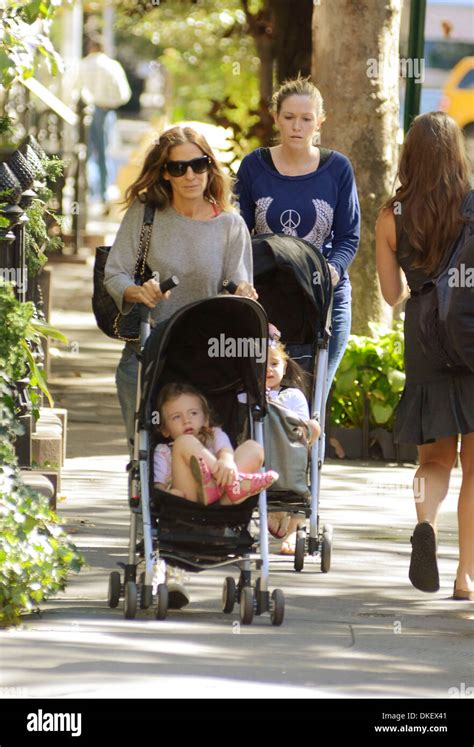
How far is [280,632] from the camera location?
20.7ft

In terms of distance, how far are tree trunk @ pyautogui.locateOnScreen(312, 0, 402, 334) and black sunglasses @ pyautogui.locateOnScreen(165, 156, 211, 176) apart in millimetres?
5105

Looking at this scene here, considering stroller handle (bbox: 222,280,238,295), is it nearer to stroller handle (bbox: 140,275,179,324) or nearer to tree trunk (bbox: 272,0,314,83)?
stroller handle (bbox: 140,275,179,324)

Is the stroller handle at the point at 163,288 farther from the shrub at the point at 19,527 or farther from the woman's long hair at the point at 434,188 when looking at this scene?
the woman's long hair at the point at 434,188

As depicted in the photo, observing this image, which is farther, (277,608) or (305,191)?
(305,191)

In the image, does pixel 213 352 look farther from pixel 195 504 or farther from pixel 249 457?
pixel 195 504

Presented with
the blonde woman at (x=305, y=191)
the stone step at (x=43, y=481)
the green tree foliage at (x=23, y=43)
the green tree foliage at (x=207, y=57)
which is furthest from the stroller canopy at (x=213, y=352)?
the green tree foliage at (x=207, y=57)

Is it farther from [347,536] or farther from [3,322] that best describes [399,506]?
[3,322]

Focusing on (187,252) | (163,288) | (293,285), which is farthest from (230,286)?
(293,285)

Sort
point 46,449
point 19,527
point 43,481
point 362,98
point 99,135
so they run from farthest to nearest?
point 99,135 → point 362,98 → point 46,449 → point 43,481 → point 19,527

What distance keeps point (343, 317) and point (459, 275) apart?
4.32 feet

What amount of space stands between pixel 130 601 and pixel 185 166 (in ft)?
5.70

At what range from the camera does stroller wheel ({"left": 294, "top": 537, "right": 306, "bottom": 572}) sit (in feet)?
25.0
